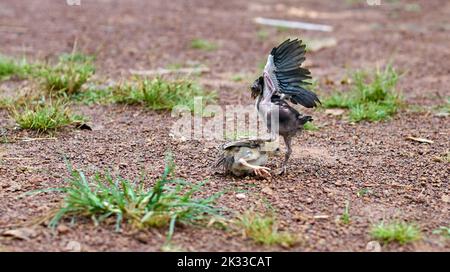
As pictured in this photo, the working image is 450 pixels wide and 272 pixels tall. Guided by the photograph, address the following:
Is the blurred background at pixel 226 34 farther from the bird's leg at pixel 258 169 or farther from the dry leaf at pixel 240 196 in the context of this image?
the dry leaf at pixel 240 196

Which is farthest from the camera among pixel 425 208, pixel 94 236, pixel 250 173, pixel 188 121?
pixel 188 121

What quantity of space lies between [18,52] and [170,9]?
14.3 ft

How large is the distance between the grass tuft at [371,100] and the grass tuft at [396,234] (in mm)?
2758

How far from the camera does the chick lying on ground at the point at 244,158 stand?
4559 mm

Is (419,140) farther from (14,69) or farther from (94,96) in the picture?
(14,69)

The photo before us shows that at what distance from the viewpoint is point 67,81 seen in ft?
22.5

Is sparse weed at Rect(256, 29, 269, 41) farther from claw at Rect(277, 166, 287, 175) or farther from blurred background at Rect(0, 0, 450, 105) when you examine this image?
claw at Rect(277, 166, 287, 175)

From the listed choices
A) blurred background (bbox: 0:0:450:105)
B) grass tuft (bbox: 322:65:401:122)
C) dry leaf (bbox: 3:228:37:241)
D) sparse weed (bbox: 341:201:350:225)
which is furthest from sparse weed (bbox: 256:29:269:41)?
dry leaf (bbox: 3:228:37:241)

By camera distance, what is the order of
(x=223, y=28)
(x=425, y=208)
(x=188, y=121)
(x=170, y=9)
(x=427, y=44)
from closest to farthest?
(x=425, y=208)
(x=188, y=121)
(x=427, y=44)
(x=223, y=28)
(x=170, y=9)

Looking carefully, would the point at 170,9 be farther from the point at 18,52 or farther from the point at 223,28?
the point at 18,52

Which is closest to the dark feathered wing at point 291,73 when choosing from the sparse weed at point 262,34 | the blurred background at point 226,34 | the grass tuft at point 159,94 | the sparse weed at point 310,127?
the sparse weed at point 310,127

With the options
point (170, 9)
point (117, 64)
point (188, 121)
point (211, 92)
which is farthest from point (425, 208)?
point (170, 9)

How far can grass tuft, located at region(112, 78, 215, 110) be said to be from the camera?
6617 millimetres

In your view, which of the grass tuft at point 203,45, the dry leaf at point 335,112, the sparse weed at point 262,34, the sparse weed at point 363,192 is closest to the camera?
the sparse weed at point 363,192
